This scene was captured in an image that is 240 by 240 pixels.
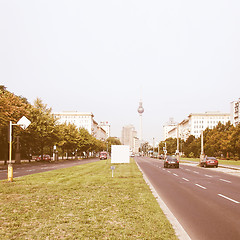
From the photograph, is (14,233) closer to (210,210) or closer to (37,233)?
(37,233)

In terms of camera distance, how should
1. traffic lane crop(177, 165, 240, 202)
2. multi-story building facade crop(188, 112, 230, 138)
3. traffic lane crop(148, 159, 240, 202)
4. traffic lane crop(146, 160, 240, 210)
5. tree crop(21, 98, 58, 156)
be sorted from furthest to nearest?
1. multi-story building facade crop(188, 112, 230, 138)
2. tree crop(21, 98, 58, 156)
3. traffic lane crop(177, 165, 240, 202)
4. traffic lane crop(148, 159, 240, 202)
5. traffic lane crop(146, 160, 240, 210)

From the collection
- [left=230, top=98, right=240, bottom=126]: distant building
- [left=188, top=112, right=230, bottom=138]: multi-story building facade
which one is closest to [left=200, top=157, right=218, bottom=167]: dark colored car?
[left=230, top=98, right=240, bottom=126]: distant building

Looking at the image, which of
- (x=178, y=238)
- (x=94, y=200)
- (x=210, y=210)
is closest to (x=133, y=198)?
(x=94, y=200)

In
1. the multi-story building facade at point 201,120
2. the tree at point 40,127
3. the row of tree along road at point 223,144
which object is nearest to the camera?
the tree at point 40,127

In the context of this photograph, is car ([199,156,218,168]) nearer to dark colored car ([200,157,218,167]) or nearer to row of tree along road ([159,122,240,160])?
dark colored car ([200,157,218,167])

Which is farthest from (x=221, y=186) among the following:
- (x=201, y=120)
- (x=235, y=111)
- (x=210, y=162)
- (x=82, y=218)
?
(x=201, y=120)

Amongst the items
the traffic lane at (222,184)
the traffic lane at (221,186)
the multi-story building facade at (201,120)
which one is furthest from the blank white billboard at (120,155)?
the multi-story building facade at (201,120)

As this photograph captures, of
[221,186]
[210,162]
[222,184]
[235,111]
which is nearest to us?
[221,186]

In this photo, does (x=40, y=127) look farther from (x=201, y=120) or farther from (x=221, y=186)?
(x=201, y=120)

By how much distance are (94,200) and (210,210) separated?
3.75m

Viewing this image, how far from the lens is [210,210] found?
31.6ft

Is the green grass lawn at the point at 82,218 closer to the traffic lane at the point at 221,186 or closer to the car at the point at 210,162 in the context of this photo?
the traffic lane at the point at 221,186

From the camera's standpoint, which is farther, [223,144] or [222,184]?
[223,144]

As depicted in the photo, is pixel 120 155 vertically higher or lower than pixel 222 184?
higher
